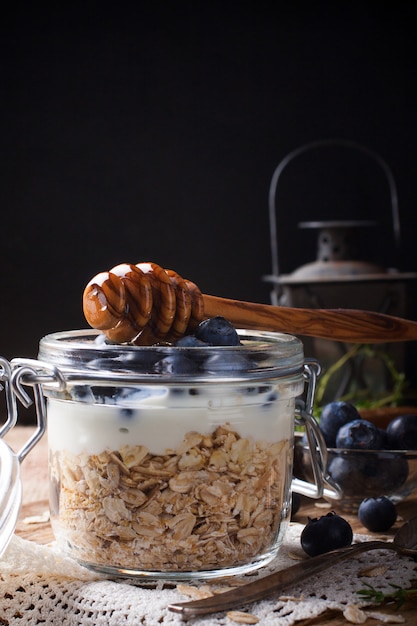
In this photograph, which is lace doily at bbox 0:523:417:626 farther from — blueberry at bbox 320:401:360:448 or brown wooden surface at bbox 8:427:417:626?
blueberry at bbox 320:401:360:448

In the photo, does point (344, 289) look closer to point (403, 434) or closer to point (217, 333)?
point (403, 434)

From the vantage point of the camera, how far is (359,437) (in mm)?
1041

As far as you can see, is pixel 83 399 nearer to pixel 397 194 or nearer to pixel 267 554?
pixel 267 554

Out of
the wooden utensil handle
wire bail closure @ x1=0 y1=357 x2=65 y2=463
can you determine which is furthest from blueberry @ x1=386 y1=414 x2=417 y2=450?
wire bail closure @ x1=0 y1=357 x2=65 y2=463

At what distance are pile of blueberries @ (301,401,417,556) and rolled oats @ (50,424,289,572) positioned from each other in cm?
12

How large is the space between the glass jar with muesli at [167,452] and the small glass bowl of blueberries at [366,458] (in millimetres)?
212

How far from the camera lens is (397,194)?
110 inches

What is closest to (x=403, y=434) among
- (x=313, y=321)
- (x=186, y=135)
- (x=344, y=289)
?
(x=313, y=321)

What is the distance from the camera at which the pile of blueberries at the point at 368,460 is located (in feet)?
3.22

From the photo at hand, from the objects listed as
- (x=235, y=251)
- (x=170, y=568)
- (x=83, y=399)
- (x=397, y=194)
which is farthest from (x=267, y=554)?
(x=397, y=194)

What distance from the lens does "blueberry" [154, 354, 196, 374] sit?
771 mm

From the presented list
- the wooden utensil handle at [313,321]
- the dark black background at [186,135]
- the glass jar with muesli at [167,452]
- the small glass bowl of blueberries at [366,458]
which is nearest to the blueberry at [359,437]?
the small glass bowl of blueberries at [366,458]

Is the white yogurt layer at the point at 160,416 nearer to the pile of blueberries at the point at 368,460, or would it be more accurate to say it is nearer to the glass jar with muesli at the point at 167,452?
the glass jar with muesli at the point at 167,452

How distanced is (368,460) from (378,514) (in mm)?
68
